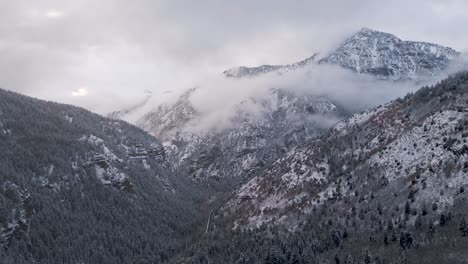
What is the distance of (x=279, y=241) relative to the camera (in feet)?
613

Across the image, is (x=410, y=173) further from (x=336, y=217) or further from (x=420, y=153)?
(x=336, y=217)

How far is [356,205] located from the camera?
177m

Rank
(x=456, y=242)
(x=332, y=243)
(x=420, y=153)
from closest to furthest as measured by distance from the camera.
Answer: (x=456, y=242) → (x=332, y=243) → (x=420, y=153)

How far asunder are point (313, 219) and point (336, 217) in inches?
474

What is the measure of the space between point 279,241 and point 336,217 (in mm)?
22644

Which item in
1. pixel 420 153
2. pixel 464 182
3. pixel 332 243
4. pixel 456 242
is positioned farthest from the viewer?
pixel 420 153

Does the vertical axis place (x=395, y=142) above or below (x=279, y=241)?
above

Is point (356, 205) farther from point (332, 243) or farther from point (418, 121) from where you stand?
point (418, 121)

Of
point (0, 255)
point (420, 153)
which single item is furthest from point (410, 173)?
point (0, 255)

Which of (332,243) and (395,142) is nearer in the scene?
(332,243)

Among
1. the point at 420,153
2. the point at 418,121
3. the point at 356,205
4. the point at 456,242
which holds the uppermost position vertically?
the point at 418,121

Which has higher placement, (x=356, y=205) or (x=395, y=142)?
(x=395, y=142)

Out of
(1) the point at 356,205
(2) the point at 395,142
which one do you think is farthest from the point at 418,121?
(1) the point at 356,205

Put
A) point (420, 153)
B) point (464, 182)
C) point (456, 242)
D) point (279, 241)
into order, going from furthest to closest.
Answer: point (279, 241) < point (420, 153) < point (464, 182) < point (456, 242)
